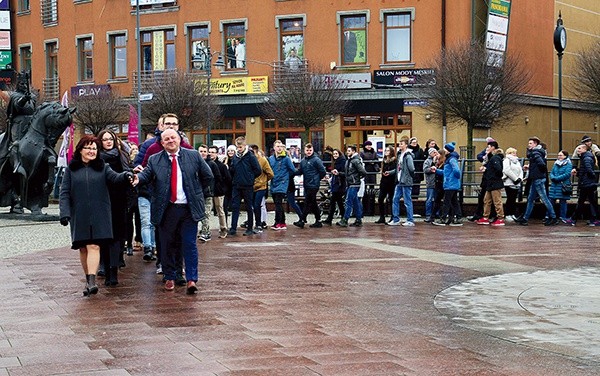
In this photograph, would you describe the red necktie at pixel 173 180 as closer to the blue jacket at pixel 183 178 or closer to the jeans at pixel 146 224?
the blue jacket at pixel 183 178

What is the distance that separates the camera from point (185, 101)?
3888cm

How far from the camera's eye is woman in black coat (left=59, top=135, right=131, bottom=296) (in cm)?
1070

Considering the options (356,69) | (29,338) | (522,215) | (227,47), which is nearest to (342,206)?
(522,215)

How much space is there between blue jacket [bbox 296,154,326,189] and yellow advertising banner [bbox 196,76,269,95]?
2067cm

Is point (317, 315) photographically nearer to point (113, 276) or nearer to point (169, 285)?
point (169, 285)

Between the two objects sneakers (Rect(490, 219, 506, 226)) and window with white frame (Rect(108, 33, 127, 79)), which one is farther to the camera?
window with white frame (Rect(108, 33, 127, 79))

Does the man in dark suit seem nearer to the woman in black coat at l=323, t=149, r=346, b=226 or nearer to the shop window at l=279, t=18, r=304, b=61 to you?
the woman in black coat at l=323, t=149, r=346, b=226

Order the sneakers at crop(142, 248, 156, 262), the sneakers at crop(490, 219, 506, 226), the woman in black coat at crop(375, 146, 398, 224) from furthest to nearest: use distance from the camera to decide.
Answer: the woman in black coat at crop(375, 146, 398, 224) → the sneakers at crop(490, 219, 506, 226) → the sneakers at crop(142, 248, 156, 262)

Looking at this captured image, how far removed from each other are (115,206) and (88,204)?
0.94 metres

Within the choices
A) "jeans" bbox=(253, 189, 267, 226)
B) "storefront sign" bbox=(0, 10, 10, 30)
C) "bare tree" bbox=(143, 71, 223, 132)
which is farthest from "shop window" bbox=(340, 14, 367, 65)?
"jeans" bbox=(253, 189, 267, 226)

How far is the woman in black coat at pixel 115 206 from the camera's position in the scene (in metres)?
11.2

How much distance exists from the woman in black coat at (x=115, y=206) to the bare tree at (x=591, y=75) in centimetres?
2729

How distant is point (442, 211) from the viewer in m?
21.9

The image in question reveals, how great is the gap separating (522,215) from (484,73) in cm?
1065
